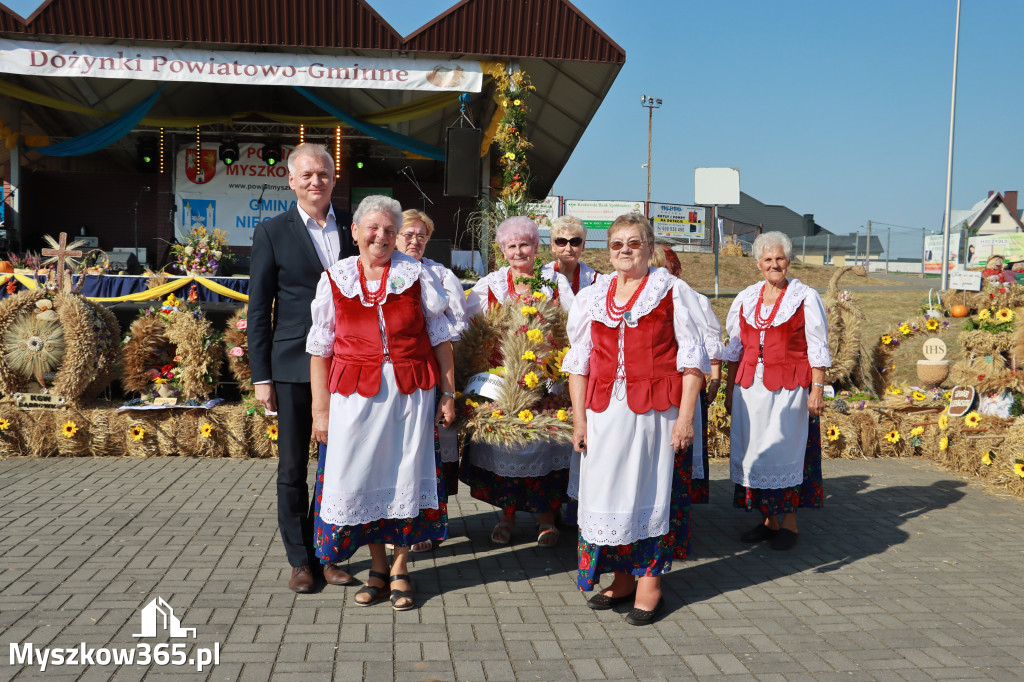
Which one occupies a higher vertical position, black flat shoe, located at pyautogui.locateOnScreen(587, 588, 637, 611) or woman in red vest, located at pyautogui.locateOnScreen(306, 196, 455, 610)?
woman in red vest, located at pyautogui.locateOnScreen(306, 196, 455, 610)

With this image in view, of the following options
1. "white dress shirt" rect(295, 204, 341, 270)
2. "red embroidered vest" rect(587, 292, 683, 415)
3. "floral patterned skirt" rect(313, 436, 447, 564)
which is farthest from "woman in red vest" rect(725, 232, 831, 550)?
"white dress shirt" rect(295, 204, 341, 270)

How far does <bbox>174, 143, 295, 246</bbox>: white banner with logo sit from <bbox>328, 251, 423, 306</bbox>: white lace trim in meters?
14.0

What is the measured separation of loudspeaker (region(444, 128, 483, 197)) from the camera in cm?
1066

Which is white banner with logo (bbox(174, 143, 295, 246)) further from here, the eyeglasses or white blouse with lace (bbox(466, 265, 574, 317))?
the eyeglasses

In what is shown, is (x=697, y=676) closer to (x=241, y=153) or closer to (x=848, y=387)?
(x=848, y=387)

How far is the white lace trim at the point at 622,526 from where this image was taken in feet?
11.5

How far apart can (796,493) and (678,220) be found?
26.8 m

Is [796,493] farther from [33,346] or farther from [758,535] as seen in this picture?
[33,346]

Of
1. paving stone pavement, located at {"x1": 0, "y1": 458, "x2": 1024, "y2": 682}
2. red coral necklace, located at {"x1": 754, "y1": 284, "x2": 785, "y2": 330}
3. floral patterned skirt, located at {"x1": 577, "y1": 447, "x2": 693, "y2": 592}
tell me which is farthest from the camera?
red coral necklace, located at {"x1": 754, "y1": 284, "x2": 785, "y2": 330}

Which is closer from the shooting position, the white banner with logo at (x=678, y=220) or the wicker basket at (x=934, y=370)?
the wicker basket at (x=934, y=370)

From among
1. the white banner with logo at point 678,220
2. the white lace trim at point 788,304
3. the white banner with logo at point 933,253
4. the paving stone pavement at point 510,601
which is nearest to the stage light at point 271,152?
the paving stone pavement at point 510,601

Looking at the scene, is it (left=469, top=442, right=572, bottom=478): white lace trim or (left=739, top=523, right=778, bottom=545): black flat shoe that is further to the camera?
(left=739, top=523, right=778, bottom=545): black flat shoe

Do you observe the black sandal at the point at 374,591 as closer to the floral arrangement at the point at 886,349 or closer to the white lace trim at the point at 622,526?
the white lace trim at the point at 622,526

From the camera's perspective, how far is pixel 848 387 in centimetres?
811
